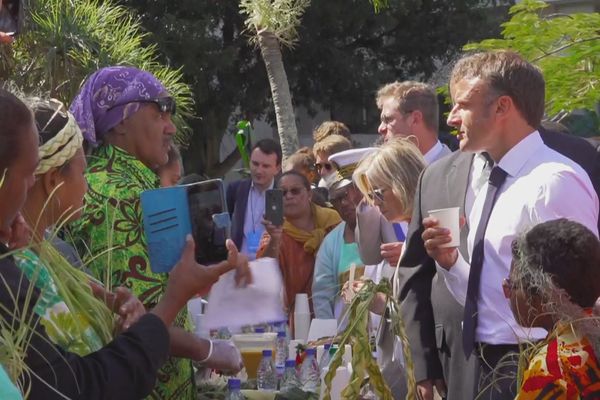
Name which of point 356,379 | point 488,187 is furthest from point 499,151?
point 356,379

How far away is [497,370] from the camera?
12.0 ft

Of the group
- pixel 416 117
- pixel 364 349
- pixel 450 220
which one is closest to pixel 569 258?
pixel 450 220

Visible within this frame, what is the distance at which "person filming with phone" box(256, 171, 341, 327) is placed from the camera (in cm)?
690

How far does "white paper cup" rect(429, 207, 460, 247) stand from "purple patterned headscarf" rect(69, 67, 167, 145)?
1.09m

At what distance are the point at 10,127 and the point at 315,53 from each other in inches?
986

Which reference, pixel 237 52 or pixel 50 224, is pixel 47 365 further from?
pixel 237 52

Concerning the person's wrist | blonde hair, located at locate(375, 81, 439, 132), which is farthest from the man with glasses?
the person's wrist

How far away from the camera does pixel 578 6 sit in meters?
28.7

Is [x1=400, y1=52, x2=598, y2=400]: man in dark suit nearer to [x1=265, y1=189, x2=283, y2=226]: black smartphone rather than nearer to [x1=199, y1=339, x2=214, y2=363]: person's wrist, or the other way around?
[x1=199, y1=339, x2=214, y2=363]: person's wrist

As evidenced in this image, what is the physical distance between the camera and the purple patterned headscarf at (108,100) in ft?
12.1

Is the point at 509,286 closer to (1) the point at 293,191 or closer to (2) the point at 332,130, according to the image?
(1) the point at 293,191

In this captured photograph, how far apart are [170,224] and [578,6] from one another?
27265 millimetres

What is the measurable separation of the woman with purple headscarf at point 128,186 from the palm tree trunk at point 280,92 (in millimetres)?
12452

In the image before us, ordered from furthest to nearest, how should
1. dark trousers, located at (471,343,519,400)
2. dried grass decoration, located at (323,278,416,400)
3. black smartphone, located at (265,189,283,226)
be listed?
black smartphone, located at (265,189,283,226) → dark trousers, located at (471,343,519,400) → dried grass decoration, located at (323,278,416,400)
